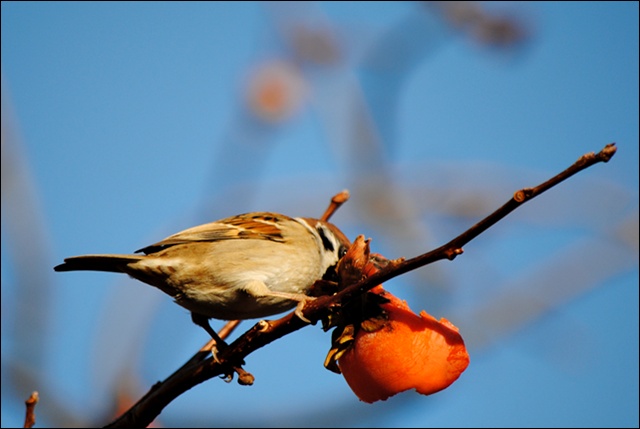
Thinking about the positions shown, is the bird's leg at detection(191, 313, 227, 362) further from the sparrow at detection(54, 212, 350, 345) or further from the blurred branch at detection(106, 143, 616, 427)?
the blurred branch at detection(106, 143, 616, 427)

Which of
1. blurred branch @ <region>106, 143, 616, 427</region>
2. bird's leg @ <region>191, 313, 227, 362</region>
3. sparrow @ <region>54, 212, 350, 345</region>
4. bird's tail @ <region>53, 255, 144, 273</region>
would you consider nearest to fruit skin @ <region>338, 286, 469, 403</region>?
blurred branch @ <region>106, 143, 616, 427</region>

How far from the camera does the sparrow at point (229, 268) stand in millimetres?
3516

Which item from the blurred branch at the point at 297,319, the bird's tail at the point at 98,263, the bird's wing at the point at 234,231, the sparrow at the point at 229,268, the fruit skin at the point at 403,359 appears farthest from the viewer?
the bird's wing at the point at 234,231

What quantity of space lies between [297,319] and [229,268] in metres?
1.28

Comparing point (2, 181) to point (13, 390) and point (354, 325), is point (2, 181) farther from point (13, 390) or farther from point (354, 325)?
point (354, 325)

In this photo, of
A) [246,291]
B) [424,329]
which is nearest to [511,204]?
[424,329]

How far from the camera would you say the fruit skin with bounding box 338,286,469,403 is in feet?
8.41

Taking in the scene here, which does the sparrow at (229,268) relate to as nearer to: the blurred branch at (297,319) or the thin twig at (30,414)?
the blurred branch at (297,319)

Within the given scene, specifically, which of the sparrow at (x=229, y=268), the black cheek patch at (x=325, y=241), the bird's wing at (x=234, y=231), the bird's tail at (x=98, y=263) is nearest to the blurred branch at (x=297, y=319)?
the sparrow at (x=229, y=268)

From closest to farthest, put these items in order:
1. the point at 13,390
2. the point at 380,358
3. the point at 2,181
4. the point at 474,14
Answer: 1. the point at 380,358
2. the point at 2,181
3. the point at 13,390
4. the point at 474,14

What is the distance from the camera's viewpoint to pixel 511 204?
1851mm

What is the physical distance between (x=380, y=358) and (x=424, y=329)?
0.70 ft

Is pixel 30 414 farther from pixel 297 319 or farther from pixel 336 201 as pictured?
pixel 336 201

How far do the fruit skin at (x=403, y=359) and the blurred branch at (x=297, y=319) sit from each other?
20 cm
